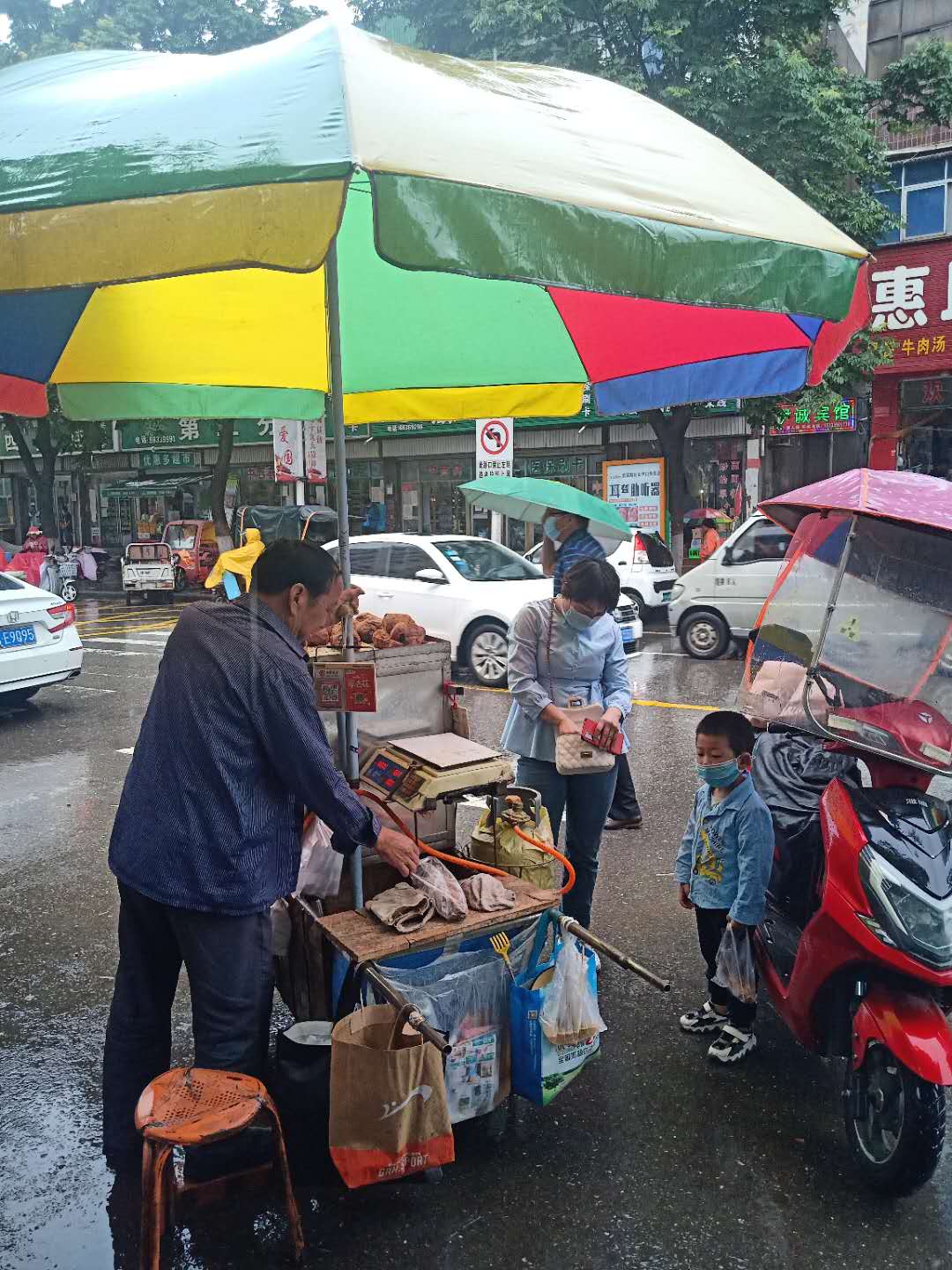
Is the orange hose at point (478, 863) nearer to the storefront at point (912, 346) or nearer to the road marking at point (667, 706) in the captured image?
the road marking at point (667, 706)

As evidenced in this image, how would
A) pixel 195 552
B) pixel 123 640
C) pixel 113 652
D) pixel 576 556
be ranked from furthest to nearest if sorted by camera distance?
pixel 195 552 < pixel 123 640 < pixel 113 652 < pixel 576 556

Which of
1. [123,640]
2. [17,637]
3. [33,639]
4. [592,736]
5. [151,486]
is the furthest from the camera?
[151,486]

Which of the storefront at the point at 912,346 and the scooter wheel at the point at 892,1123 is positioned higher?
the storefront at the point at 912,346

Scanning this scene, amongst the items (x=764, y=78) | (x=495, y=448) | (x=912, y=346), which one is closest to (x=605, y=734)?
(x=495, y=448)

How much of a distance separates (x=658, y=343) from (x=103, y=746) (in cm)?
614

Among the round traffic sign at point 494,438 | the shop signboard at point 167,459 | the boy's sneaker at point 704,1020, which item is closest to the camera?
the boy's sneaker at point 704,1020

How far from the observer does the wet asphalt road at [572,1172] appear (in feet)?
8.57

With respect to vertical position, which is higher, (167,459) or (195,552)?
(167,459)

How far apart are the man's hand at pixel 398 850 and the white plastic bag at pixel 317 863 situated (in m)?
0.59

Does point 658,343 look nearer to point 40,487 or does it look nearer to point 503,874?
point 503,874

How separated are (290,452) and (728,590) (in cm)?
987

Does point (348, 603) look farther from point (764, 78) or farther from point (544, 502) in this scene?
point (764, 78)

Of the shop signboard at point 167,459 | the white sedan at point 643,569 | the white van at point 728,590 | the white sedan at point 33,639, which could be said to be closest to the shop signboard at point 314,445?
the white sedan at point 643,569

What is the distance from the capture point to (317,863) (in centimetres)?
329
